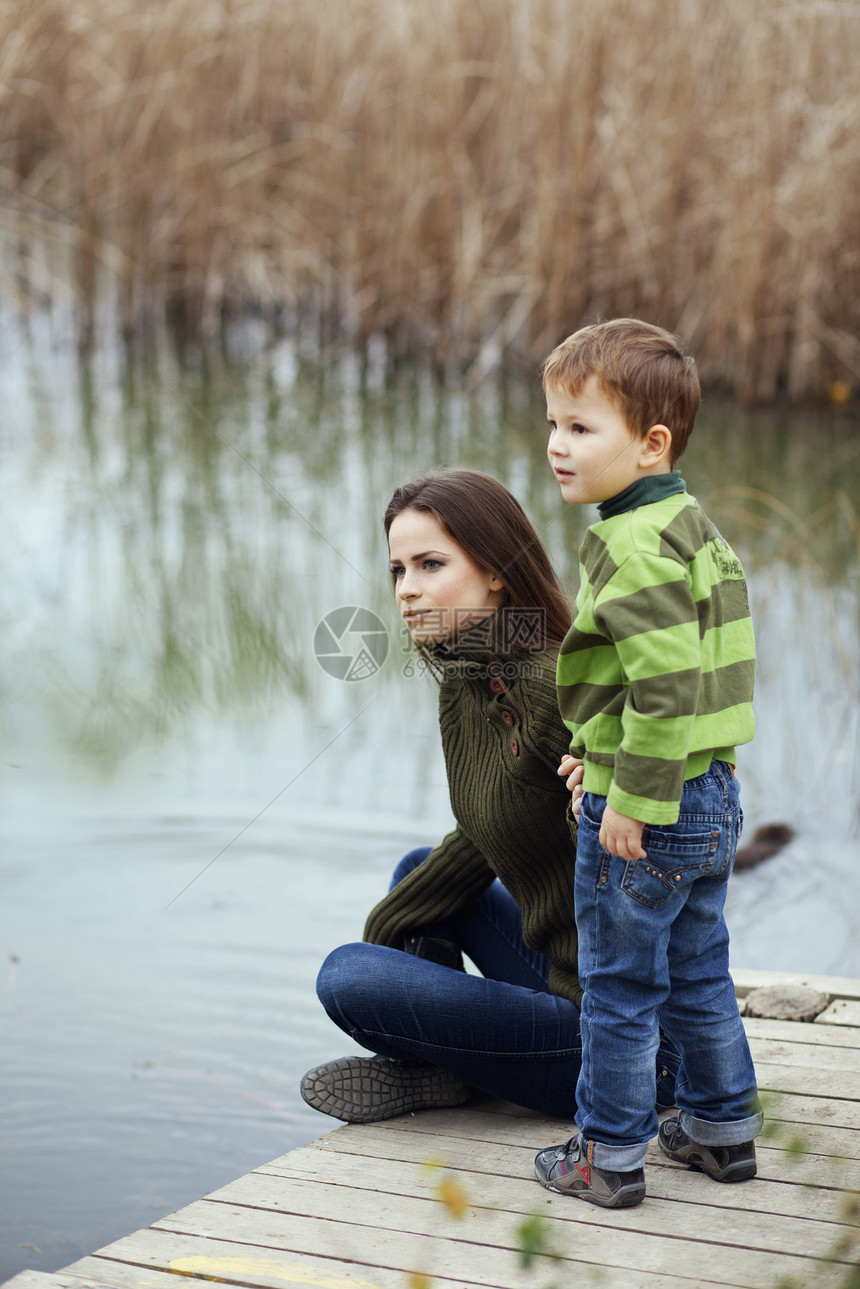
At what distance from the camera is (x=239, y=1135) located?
6.80 ft

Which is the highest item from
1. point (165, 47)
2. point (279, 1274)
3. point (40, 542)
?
point (165, 47)

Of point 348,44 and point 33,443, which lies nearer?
point 33,443

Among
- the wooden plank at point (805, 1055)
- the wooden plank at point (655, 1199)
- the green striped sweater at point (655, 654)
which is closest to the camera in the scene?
the green striped sweater at point (655, 654)

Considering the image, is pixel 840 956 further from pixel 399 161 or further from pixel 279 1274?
pixel 399 161

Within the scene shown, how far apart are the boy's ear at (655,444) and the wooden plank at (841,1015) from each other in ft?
3.35

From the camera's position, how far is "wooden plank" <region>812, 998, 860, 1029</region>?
208 cm

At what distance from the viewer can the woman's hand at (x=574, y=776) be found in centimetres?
149

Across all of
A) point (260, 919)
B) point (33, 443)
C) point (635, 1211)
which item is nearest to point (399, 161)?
point (33, 443)

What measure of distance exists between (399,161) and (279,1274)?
530 centimetres

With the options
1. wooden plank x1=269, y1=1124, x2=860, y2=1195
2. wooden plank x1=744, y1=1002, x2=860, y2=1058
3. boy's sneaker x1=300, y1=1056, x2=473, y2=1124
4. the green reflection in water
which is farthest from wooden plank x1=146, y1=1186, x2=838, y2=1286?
the green reflection in water

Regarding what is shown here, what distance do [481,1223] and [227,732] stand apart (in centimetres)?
218

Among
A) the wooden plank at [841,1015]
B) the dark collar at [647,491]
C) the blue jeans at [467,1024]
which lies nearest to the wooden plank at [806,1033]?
the wooden plank at [841,1015]

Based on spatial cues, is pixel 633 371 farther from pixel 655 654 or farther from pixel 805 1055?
pixel 805 1055

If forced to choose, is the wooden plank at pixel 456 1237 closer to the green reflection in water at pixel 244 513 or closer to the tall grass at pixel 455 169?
the green reflection in water at pixel 244 513
